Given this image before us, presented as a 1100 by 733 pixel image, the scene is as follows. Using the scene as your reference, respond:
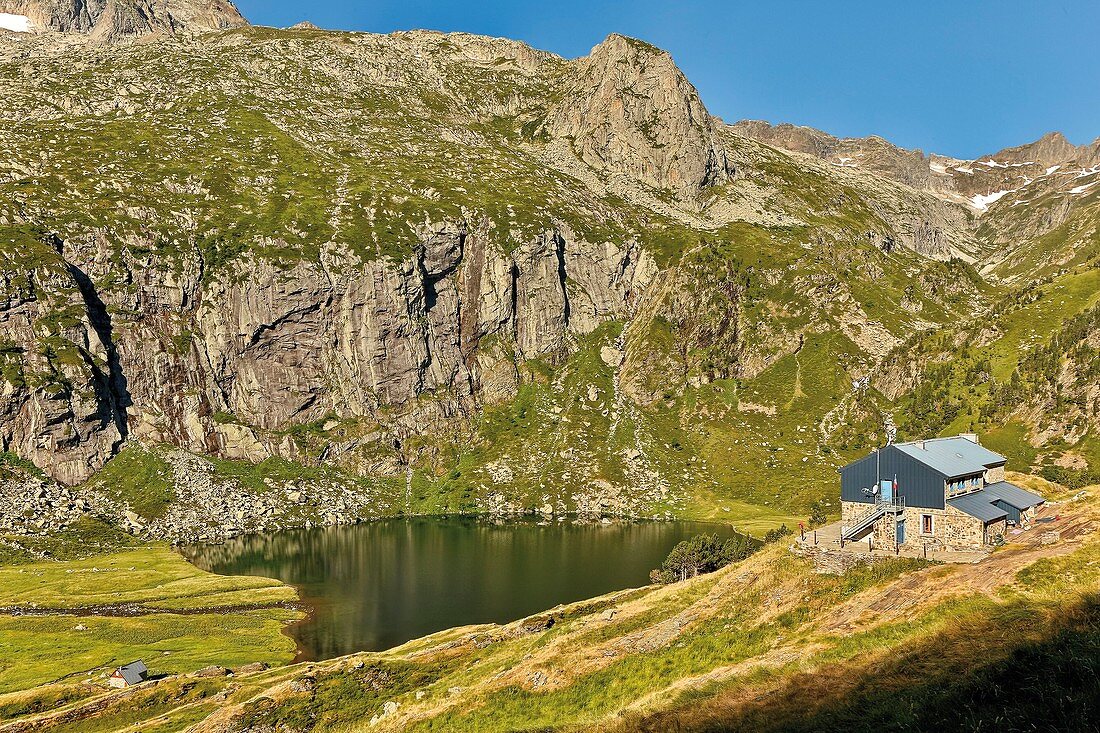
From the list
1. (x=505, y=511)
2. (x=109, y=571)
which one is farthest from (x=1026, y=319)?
(x=109, y=571)

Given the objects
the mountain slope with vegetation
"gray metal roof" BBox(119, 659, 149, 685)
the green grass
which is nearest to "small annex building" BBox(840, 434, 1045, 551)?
the mountain slope with vegetation

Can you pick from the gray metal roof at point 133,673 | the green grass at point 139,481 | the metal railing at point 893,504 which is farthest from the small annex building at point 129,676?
the green grass at point 139,481

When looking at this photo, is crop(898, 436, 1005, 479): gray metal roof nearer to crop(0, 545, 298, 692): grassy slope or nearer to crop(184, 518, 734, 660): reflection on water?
crop(184, 518, 734, 660): reflection on water

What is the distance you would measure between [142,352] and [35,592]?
9859cm

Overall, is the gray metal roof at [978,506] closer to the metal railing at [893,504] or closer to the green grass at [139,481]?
the metal railing at [893,504]

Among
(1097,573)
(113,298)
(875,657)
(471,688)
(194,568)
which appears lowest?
(194,568)

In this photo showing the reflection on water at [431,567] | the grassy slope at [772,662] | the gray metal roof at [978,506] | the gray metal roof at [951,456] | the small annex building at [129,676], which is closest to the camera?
the grassy slope at [772,662]

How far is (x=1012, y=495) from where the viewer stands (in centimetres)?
5781

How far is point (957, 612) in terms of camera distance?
30016 mm

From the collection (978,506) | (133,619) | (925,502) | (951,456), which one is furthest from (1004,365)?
(133,619)

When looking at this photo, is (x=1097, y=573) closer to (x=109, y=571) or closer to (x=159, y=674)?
(x=159, y=674)

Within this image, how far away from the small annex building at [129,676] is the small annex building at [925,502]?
7062cm

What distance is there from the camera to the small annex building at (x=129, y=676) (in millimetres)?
67125

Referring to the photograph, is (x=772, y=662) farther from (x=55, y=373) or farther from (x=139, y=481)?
(x=55, y=373)
